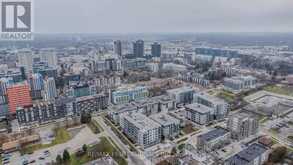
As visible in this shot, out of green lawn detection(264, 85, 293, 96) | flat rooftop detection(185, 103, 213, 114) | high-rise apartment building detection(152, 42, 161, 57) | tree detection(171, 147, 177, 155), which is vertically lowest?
tree detection(171, 147, 177, 155)

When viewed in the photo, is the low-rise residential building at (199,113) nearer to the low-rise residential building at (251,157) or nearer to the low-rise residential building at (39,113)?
the low-rise residential building at (251,157)

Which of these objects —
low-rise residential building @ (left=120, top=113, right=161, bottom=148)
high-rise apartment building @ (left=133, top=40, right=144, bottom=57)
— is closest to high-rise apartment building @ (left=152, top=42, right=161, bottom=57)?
high-rise apartment building @ (left=133, top=40, right=144, bottom=57)

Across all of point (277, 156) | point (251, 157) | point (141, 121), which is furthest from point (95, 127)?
point (277, 156)

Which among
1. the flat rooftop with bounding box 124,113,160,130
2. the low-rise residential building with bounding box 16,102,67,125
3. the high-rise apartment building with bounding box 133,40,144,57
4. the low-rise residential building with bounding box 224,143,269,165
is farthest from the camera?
the high-rise apartment building with bounding box 133,40,144,57

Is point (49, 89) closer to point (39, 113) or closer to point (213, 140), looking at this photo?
point (39, 113)

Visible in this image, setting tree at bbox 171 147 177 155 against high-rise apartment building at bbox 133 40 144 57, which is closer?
tree at bbox 171 147 177 155

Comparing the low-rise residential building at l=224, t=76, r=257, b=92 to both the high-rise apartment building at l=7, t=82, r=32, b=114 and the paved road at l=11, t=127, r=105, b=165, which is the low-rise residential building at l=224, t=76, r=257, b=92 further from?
the high-rise apartment building at l=7, t=82, r=32, b=114

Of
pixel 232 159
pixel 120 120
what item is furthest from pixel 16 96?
pixel 232 159
